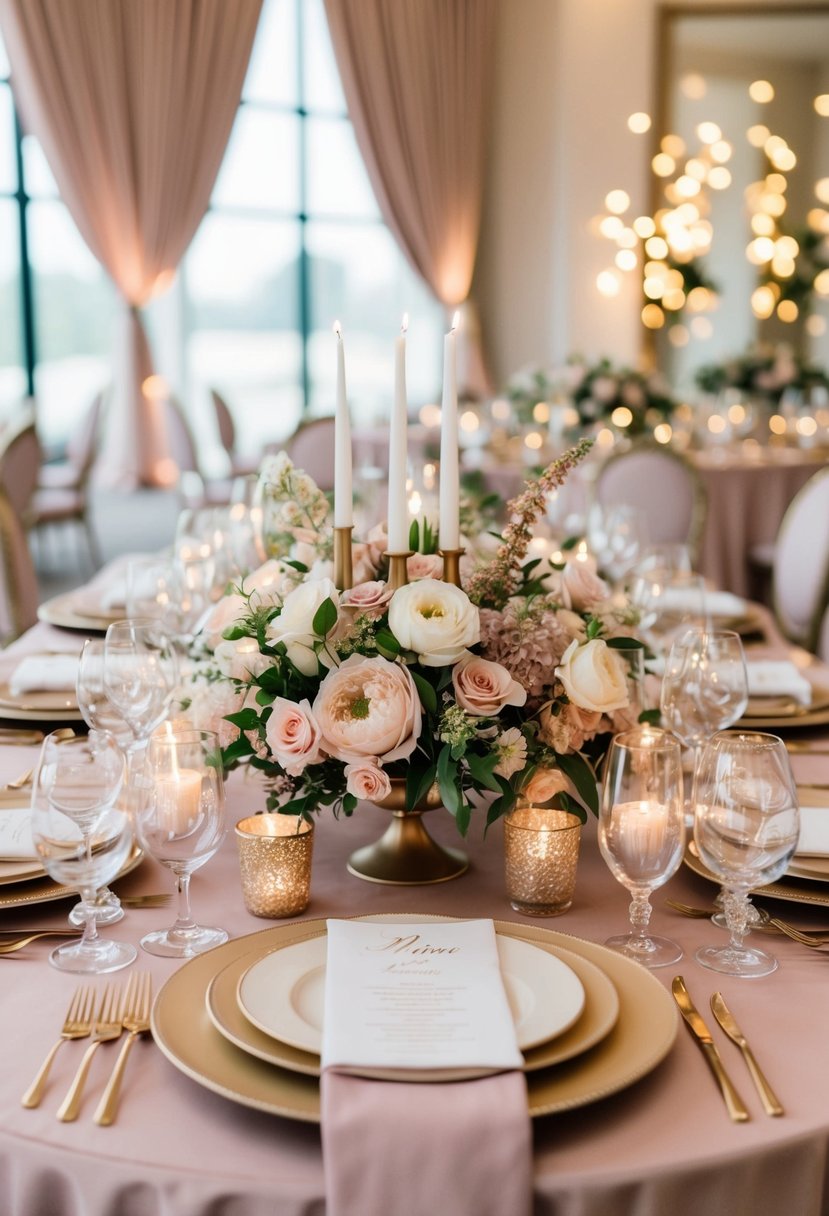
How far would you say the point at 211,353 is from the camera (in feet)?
32.1

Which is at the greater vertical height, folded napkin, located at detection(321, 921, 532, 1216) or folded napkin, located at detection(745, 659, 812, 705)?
folded napkin, located at detection(745, 659, 812, 705)

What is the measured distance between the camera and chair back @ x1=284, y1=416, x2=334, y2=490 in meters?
4.89

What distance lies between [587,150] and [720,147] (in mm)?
877

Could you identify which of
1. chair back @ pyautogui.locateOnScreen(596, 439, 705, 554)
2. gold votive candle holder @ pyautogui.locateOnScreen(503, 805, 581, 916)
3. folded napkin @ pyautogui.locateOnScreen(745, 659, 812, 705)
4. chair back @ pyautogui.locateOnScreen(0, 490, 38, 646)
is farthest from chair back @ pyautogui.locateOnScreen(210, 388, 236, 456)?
gold votive candle holder @ pyautogui.locateOnScreen(503, 805, 581, 916)

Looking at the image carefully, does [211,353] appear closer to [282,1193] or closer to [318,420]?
[318,420]

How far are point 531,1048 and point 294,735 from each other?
0.41m

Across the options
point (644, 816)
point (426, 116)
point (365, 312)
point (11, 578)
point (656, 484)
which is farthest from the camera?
point (365, 312)

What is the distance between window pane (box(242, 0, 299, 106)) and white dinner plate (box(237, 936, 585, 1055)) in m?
9.15

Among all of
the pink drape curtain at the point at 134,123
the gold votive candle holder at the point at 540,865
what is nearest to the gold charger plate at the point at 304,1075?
the gold votive candle holder at the point at 540,865

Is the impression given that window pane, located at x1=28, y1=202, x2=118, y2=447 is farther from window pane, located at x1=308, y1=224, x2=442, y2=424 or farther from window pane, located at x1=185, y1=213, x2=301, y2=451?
window pane, located at x1=308, y1=224, x2=442, y2=424

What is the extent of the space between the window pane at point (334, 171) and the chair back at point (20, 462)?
16.3ft

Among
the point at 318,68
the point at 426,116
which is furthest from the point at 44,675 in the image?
the point at 318,68

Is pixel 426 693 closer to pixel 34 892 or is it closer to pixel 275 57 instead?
pixel 34 892

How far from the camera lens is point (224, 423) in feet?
25.5
